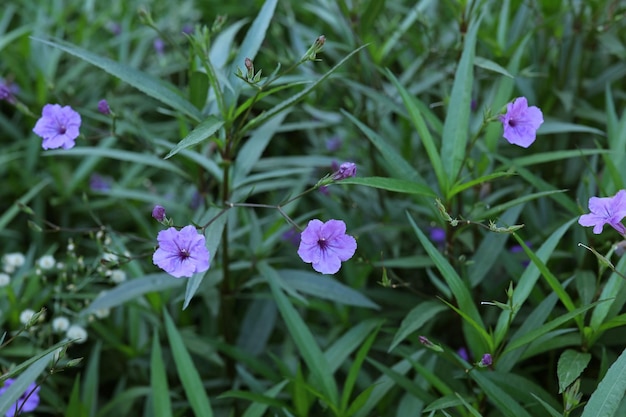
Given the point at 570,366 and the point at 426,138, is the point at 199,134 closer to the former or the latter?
the point at 426,138

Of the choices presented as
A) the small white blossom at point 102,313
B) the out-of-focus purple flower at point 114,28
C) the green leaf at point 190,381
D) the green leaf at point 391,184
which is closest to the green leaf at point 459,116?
the green leaf at point 391,184

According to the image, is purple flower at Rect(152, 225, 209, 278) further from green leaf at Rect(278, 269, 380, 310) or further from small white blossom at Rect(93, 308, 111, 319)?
small white blossom at Rect(93, 308, 111, 319)

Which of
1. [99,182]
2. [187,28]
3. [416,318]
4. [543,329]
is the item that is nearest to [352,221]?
[416,318]

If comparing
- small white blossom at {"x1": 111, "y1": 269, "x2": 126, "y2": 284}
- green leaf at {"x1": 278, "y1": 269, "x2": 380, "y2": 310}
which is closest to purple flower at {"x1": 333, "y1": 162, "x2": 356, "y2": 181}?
green leaf at {"x1": 278, "y1": 269, "x2": 380, "y2": 310}

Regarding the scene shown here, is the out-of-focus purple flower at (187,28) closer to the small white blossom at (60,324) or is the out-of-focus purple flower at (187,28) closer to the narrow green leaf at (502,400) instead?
the small white blossom at (60,324)

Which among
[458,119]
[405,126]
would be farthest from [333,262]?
[405,126]

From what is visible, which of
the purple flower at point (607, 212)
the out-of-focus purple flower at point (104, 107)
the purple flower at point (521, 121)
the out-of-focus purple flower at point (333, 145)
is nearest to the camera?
the purple flower at point (607, 212)
